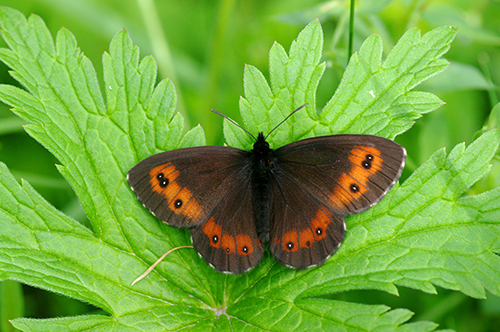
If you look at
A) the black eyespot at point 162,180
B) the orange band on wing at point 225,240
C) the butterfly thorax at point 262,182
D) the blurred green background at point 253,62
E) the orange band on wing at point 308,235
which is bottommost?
the orange band on wing at point 308,235

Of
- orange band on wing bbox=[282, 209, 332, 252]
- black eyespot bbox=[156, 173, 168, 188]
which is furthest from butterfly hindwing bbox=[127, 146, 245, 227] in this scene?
orange band on wing bbox=[282, 209, 332, 252]

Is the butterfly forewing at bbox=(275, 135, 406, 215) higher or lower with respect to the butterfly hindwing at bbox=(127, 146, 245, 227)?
lower

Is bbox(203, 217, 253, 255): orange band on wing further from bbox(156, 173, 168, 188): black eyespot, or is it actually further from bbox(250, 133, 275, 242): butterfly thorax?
bbox(156, 173, 168, 188): black eyespot

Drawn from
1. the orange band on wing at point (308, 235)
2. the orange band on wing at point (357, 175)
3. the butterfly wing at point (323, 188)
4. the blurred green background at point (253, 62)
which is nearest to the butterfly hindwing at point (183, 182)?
the butterfly wing at point (323, 188)

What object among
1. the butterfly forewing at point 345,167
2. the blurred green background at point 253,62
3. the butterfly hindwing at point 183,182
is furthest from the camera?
the blurred green background at point 253,62

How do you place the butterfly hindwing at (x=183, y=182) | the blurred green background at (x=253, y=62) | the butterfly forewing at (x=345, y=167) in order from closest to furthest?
the butterfly forewing at (x=345, y=167)
the butterfly hindwing at (x=183, y=182)
the blurred green background at (x=253, y=62)

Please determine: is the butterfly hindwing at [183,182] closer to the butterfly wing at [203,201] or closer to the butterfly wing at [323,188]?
the butterfly wing at [203,201]

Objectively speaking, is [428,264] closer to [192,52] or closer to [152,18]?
[152,18]
